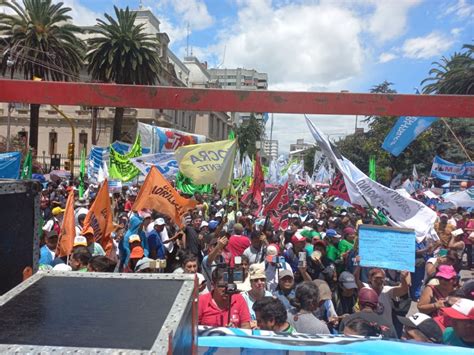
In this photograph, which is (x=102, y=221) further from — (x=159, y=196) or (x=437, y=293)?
(x=437, y=293)

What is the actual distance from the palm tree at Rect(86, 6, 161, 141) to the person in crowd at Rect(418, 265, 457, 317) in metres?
27.3

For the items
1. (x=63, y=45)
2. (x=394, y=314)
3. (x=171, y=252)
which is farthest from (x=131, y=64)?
(x=394, y=314)

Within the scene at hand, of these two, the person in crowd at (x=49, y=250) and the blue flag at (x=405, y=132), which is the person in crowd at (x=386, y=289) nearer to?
Result: the blue flag at (x=405, y=132)

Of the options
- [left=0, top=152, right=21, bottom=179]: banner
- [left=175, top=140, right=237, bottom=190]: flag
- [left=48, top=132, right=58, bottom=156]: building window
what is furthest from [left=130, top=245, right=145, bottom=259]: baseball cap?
[left=48, top=132, right=58, bottom=156]: building window

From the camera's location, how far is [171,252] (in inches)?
332

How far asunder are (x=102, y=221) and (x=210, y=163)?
7.91ft

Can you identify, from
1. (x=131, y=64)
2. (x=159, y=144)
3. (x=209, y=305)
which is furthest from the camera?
(x=131, y=64)

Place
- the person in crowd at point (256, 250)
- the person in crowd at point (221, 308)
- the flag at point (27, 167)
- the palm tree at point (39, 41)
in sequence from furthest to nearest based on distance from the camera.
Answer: the palm tree at point (39, 41), the flag at point (27, 167), the person in crowd at point (256, 250), the person in crowd at point (221, 308)

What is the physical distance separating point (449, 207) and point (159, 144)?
33.4ft

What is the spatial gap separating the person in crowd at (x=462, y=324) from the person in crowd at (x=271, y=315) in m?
1.17

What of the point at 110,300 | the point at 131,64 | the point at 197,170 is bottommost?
the point at 110,300

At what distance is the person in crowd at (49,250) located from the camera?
6.07m

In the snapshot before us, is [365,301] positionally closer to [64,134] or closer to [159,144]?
[159,144]

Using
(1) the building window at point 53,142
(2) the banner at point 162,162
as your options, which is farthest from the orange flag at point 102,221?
(1) the building window at point 53,142
